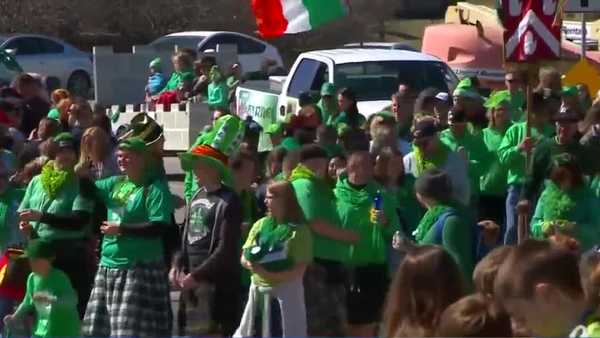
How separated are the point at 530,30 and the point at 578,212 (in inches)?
79.1

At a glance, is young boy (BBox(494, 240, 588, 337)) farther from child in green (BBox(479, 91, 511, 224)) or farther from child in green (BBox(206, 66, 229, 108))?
child in green (BBox(206, 66, 229, 108))

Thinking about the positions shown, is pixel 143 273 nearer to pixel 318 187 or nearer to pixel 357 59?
pixel 318 187

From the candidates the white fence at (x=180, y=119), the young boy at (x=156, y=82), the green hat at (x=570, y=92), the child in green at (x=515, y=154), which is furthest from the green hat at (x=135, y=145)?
the young boy at (x=156, y=82)

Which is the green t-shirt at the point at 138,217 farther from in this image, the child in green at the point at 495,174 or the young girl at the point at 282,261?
the child in green at the point at 495,174

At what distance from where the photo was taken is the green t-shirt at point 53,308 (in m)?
8.38

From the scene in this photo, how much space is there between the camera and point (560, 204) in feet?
30.9

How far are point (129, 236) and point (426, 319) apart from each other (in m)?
3.93

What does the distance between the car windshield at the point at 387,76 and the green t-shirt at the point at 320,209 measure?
756 centimetres

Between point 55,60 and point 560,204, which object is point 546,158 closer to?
point 560,204

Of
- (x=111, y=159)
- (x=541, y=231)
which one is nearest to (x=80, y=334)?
(x=111, y=159)

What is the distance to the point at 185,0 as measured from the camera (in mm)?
42031

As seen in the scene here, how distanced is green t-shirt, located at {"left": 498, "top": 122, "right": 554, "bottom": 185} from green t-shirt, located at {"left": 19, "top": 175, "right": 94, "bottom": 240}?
3480 mm

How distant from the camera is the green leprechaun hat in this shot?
352 inches

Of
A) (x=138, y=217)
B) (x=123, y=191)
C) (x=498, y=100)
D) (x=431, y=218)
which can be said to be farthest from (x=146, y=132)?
(x=498, y=100)
